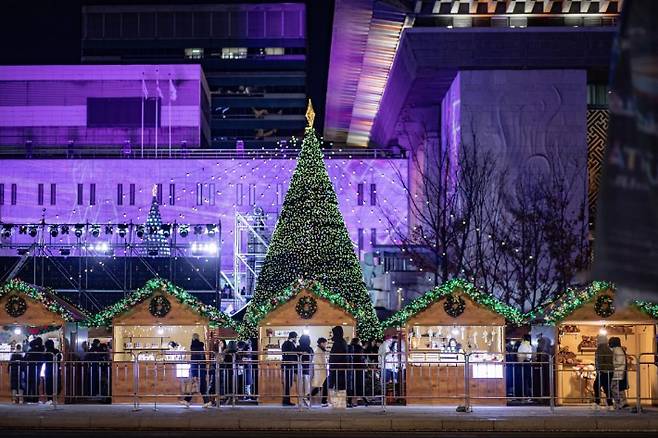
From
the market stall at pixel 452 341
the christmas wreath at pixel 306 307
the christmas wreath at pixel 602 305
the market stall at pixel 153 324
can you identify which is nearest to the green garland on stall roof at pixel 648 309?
the christmas wreath at pixel 602 305

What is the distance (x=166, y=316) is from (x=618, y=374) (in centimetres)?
1116

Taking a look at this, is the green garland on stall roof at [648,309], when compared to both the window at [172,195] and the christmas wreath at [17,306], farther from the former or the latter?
the window at [172,195]

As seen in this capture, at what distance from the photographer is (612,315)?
28.1 metres

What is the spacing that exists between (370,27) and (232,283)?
682 inches

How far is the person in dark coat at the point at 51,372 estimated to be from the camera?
24.5 meters

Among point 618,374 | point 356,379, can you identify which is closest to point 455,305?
point 356,379

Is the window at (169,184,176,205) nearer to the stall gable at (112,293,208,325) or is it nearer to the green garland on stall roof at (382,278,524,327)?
the stall gable at (112,293,208,325)

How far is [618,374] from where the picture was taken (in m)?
24.5

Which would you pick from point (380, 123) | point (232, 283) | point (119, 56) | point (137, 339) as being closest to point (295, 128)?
point (119, 56)

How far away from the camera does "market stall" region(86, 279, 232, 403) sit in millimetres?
27688

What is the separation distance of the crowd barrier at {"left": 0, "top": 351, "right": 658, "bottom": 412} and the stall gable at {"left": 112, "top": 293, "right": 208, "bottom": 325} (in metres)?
1.42

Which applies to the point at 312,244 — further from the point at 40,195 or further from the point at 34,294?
the point at 40,195

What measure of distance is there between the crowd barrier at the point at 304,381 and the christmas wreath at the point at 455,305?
3.67 ft

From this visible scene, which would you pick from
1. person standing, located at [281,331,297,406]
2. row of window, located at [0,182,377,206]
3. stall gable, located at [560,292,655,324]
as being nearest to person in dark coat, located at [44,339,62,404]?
person standing, located at [281,331,297,406]
